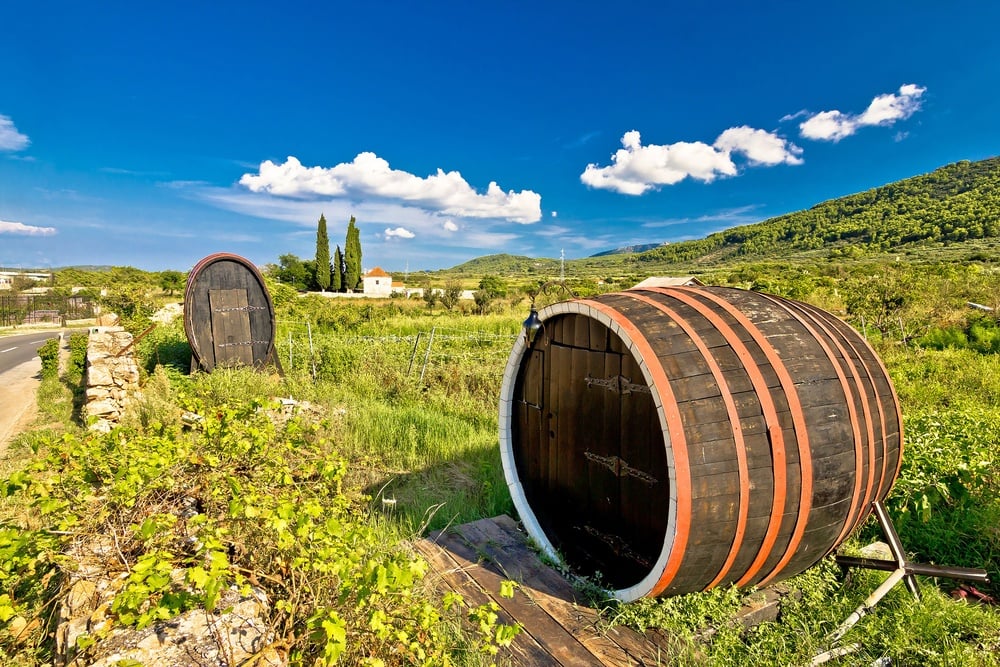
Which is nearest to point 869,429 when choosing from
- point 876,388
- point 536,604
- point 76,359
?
point 876,388

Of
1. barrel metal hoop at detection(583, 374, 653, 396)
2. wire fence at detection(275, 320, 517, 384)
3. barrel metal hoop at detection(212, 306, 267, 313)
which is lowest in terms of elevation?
wire fence at detection(275, 320, 517, 384)

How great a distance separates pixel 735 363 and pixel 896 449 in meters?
1.25

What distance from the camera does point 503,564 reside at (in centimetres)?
317

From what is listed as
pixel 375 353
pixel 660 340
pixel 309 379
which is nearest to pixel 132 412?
pixel 309 379

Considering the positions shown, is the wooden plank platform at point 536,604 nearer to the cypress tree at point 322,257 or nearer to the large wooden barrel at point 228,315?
the large wooden barrel at point 228,315

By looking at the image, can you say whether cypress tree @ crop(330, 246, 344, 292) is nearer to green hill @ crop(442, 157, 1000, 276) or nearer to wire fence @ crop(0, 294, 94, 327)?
wire fence @ crop(0, 294, 94, 327)

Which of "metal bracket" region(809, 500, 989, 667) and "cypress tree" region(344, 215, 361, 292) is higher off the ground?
"cypress tree" region(344, 215, 361, 292)

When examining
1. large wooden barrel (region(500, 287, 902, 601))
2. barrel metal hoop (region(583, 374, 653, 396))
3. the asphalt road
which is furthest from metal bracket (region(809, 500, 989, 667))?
the asphalt road

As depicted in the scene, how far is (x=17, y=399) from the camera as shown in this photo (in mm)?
9633

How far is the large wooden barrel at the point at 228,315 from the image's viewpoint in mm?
8148

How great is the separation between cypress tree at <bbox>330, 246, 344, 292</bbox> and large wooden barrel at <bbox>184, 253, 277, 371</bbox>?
47484 mm

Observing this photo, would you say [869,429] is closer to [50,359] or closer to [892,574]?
[892,574]

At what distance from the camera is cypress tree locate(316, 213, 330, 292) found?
49.6 metres

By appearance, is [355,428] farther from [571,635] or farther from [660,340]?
[660,340]
